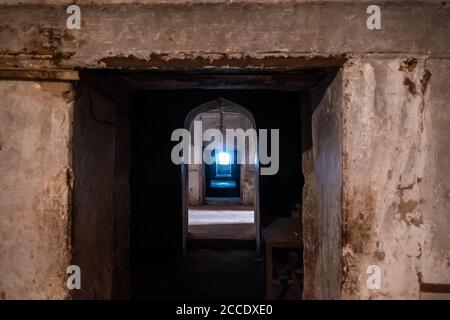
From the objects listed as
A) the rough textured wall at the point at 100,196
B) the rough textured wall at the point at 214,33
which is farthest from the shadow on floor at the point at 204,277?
the rough textured wall at the point at 214,33

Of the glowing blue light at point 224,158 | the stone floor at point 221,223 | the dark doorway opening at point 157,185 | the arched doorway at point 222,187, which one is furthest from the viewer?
the glowing blue light at point 224,158

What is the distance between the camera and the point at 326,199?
200 cm

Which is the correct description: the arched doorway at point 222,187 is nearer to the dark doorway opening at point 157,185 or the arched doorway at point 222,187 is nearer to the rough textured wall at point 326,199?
the dark doorway opening at point 157,185

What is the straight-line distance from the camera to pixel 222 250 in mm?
6523

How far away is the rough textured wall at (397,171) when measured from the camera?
1659 millimetres

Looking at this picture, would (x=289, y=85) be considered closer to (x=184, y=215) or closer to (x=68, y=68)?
(x=68, y=68)

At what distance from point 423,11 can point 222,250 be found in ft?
17.9

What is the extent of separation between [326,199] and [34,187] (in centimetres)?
149

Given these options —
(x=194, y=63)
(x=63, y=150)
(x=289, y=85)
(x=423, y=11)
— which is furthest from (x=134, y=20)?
(x=423, y=11)

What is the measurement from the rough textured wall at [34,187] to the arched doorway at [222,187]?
464cm

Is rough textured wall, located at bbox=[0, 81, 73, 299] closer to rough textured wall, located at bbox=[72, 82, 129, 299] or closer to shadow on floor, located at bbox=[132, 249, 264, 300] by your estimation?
rough textured wall, located at bbox=[72, 82, 129, 299]

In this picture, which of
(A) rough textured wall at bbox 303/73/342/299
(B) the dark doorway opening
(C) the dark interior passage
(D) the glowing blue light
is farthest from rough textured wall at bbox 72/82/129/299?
(D) the glowing blue light

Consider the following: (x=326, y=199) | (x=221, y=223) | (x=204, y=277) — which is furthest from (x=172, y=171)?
(x=326, y=199)

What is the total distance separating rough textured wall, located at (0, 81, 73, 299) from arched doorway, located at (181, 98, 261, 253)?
4644 mm
